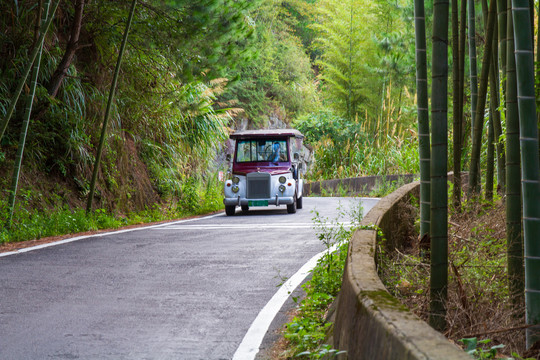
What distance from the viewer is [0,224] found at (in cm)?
1169

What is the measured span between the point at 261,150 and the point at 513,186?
49.6ft

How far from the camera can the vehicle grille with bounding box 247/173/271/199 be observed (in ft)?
61.5

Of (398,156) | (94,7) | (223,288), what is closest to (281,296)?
(223,288)

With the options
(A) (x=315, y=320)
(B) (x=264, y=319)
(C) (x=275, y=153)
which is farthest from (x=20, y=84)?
(C) (x=275, y=153)

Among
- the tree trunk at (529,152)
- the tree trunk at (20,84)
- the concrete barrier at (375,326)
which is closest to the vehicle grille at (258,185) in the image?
the tree trunk at (20,84)

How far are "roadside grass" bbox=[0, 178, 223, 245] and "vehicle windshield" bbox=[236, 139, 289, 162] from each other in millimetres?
2265

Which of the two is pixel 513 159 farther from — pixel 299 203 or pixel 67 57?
pixel 299 203

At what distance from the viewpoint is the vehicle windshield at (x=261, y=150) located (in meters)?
19.6

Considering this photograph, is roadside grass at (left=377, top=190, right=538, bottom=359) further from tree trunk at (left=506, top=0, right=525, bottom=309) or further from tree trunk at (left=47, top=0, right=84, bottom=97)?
tree trunk at (left=47, top=0, right=84, bottom=97)

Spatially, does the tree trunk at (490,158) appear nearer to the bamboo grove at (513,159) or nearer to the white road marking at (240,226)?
the bamboo grove at (513,159)

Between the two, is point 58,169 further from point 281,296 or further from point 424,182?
point 424,182

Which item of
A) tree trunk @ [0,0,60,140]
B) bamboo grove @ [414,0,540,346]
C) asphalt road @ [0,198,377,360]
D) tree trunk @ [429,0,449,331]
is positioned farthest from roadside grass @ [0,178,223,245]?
tree trunk @ [429,0,449,331]

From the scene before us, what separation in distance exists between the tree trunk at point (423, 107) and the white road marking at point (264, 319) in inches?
61.0

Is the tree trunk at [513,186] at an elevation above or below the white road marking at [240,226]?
above
